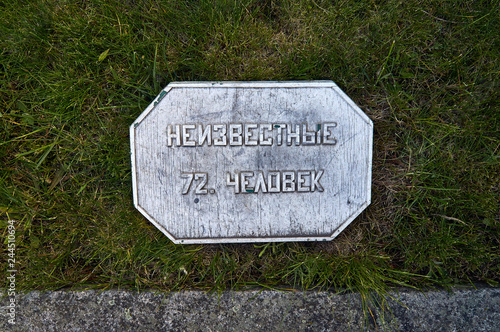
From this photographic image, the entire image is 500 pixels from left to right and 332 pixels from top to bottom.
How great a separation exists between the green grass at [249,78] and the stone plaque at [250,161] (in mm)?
148

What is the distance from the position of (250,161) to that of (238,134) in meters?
0.15

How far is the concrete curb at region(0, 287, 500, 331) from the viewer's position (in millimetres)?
1665

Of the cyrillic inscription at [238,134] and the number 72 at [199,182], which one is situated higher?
the cyrillic inscription at [238,134]

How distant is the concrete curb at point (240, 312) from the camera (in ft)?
5.46

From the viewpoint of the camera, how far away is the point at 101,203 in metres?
1.71

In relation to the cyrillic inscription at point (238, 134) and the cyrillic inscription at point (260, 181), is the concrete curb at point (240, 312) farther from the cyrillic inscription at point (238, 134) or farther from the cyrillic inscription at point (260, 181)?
the cyrillic inscription at point (238, 134)

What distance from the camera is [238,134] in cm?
155

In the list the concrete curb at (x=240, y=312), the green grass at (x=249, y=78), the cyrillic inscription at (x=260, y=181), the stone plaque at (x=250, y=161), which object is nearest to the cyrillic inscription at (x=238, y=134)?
the stone plaque at (x=250, y=161)

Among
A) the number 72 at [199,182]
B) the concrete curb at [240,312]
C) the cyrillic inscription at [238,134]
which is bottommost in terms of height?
the concrete curb at [240,312]

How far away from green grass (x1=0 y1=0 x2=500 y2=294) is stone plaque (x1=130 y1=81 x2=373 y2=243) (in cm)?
15

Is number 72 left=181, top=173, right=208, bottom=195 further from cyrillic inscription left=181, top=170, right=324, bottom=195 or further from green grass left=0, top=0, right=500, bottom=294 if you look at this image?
green grass left=0, top=0, right=500, bottom=294

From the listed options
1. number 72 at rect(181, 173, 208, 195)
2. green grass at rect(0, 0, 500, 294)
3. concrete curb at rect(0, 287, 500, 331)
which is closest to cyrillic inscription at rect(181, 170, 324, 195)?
number 72 at rect(181, 173, 208, 195)

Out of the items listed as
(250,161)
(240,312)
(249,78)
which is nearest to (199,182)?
(250,161)

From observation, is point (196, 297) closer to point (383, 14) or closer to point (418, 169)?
point (418, 169)
